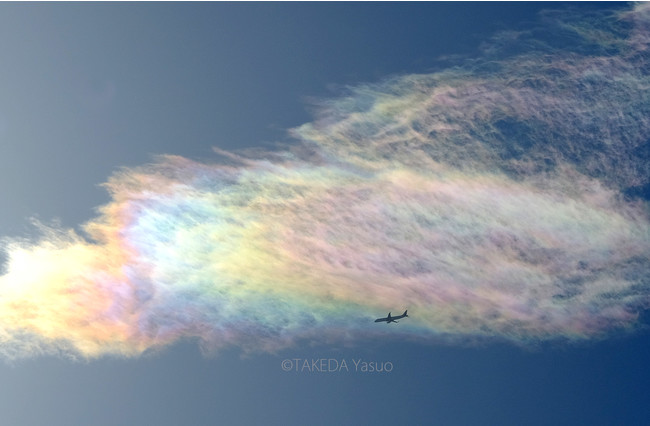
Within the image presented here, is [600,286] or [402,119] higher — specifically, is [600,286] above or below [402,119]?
below

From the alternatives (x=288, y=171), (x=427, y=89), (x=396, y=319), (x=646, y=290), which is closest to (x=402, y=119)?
(x=427, y=89)

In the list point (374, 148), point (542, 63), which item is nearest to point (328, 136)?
point (374, 148)

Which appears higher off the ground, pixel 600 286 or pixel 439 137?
pixel 439 137

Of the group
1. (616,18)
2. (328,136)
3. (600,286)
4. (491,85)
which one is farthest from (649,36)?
A: (328,136)

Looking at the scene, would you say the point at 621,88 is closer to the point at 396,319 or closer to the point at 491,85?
the point at 491,85

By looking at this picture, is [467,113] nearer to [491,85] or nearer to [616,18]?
[491,85]

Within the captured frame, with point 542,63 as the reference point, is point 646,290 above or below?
below

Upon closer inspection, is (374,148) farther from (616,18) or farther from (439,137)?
(616,18)
